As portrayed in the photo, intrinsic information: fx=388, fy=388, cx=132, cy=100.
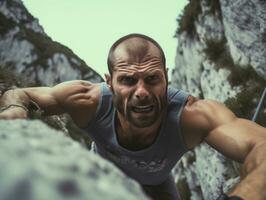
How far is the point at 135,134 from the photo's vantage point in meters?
4.52

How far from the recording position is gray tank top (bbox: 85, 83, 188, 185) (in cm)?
446

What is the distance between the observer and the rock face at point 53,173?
686 millimetres

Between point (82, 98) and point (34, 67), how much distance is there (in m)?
28.5

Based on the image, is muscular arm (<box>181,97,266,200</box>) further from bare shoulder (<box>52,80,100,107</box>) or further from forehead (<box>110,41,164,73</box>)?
bare shoulder (<box>52,80,100,107</box>)

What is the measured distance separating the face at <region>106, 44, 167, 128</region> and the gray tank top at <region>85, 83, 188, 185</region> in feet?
0.66

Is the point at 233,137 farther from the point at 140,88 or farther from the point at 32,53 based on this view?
the point at 32,53

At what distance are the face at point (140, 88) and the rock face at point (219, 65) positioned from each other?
652 centimetres

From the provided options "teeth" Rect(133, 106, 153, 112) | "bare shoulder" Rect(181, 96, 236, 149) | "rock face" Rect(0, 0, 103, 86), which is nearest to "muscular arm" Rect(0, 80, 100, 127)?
"teeth" Rect(133, 106, 153, 112)

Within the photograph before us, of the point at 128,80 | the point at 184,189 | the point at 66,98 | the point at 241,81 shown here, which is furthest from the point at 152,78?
the point at 184,189

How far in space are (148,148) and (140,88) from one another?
783 mm

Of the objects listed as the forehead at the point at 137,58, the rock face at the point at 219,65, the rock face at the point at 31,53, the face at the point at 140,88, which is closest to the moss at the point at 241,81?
the rock face at the point at 219,65

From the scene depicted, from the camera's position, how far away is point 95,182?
0.81 m

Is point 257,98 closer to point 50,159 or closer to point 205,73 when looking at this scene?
point 205,73

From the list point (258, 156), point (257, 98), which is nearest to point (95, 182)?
point (258, 156)
